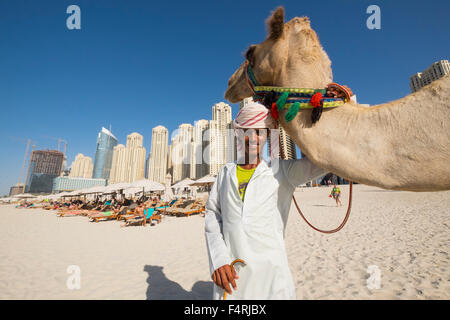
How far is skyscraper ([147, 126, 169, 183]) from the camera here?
9256cm

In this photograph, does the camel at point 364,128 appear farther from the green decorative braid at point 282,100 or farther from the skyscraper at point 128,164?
the skyscraper at point 128,164

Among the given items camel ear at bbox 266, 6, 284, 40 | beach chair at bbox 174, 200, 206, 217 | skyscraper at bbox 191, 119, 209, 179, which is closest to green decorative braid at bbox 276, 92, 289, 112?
camel ear at bbox 266, 6, 284, 40

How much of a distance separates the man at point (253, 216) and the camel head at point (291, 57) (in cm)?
28

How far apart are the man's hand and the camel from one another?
2.92 feet

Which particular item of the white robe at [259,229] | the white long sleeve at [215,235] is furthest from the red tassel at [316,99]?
the white long sleeve at [215,235]

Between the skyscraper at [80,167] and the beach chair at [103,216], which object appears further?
the skyscraper at [80,167]

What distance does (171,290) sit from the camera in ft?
14.0


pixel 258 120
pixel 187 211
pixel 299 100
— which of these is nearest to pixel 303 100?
pixel 299 100

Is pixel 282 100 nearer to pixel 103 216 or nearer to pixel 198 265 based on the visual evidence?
pixel 198 265

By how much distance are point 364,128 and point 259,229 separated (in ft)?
3.01

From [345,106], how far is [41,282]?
267 inches

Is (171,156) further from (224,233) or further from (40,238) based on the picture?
(224,233)

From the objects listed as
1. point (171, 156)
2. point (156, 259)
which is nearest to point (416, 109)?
point (156, 259)

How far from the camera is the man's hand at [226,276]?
1352 mm
